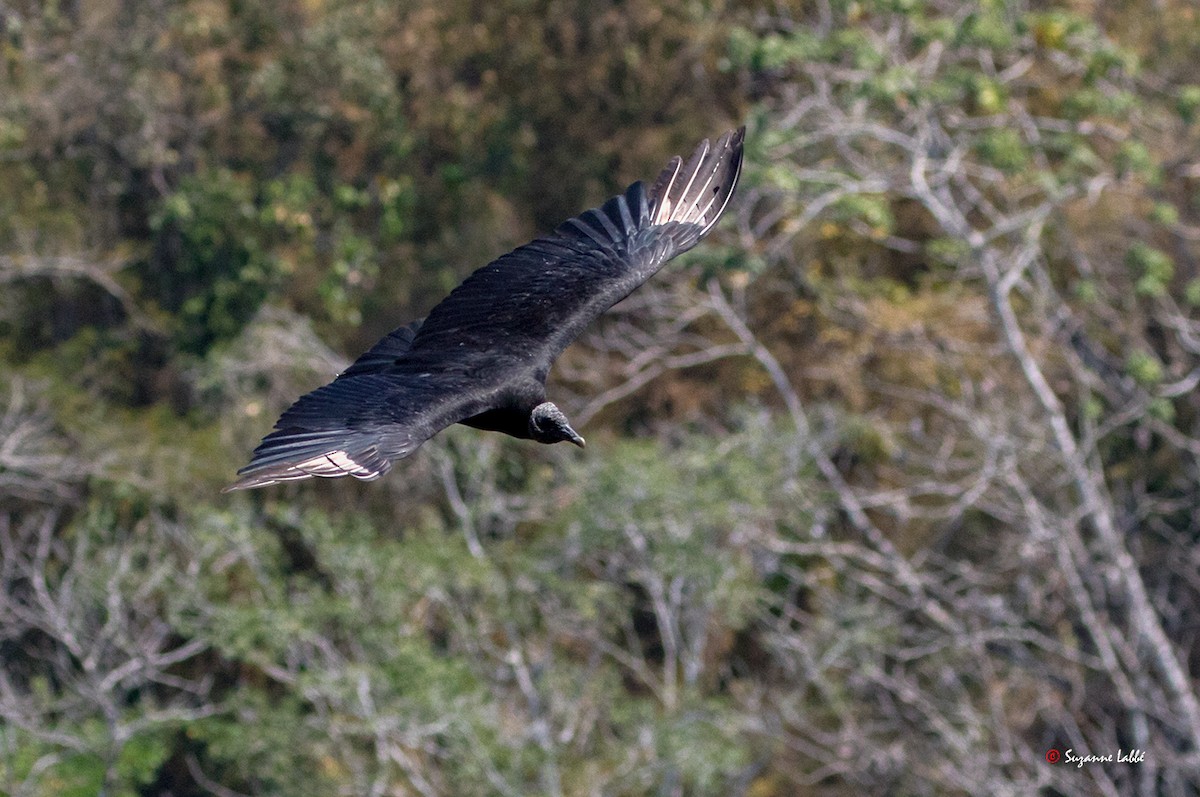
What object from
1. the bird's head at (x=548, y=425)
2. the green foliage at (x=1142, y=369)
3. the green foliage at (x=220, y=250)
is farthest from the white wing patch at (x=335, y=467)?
the green foliage at (x=220, y=250)

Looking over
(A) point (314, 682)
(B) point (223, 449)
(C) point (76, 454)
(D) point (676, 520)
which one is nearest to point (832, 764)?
(D) point (676, 520)

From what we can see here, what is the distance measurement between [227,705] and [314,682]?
3.33 ft

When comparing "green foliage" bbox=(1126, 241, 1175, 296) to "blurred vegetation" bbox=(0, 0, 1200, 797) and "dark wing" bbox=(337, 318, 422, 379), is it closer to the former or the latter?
"blurred vegetation" bbox=(0, 0, 1200, 797)

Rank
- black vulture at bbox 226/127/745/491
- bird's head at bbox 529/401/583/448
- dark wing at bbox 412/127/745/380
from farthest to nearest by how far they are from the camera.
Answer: dark wing at bbox 412/127/745/380 → bird's head at bbox 529/401/583/448 → black vulture at bbox 226/127/745/491

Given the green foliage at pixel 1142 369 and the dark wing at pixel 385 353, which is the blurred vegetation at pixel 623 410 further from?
the dark wing at pixel 385 353

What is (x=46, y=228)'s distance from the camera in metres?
16.8

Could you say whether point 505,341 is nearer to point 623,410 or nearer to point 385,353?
point 385,353

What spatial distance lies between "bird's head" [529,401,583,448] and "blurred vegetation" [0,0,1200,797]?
5880 mm

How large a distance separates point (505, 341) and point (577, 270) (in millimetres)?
435

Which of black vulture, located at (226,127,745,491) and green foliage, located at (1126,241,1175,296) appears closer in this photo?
black vulture, located at (226,127,745,491)

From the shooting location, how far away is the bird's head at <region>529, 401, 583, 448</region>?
21.8 feet

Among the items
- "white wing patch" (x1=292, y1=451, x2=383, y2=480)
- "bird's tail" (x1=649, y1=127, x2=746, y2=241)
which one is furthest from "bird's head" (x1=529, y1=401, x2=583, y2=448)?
"white wing patch" (x1=292, y1=451, x2=383, y2=480)

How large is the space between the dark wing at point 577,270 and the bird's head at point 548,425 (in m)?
0.13

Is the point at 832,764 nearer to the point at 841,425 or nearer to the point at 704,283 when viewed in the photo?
the point at 841,425
